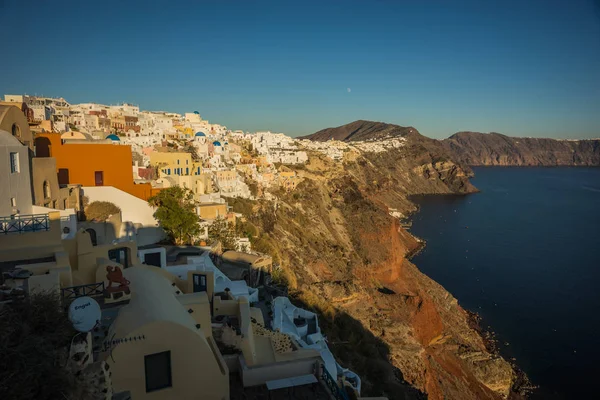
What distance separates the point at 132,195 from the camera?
19.3 metres

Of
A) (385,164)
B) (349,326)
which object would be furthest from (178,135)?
(385,164)

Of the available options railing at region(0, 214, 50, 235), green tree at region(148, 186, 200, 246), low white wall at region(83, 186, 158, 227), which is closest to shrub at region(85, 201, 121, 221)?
low white wall at region(83, 186, 158, 227)

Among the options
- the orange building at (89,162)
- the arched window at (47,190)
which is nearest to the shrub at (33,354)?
the arched window at (47,190)

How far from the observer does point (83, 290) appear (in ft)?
25.1

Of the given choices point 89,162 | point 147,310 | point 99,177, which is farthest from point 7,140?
point 147,310

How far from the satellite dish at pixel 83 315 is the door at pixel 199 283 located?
5.57 m

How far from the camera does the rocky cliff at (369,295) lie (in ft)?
67.8

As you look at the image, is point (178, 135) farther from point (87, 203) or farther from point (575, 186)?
point (575, 186)

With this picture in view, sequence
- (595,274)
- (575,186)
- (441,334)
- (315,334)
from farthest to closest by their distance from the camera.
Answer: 1. (575,186)
2. (595,274)
3. (441,334)
4. (315,334)

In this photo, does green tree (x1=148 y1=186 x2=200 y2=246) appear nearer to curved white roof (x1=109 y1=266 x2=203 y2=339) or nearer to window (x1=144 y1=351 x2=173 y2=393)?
curved white roof (x1=109 y1=266 x2=203 y2=339)

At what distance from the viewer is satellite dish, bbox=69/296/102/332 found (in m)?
5.05

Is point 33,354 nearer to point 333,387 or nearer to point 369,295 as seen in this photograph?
point 333,387

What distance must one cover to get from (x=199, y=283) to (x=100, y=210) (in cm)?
924

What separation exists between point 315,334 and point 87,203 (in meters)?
11.6
